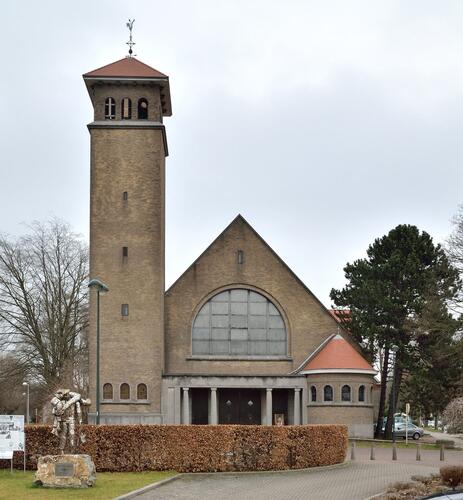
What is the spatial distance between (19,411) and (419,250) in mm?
49699

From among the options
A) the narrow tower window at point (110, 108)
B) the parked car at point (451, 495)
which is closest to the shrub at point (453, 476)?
the parked car at point (451, 495)

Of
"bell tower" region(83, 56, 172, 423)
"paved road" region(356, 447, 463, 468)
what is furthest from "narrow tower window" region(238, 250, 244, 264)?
"paved road" region(356, 447, 463, 468)

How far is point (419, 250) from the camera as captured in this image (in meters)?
55.2

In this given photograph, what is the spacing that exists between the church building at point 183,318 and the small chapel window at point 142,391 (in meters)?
0.05

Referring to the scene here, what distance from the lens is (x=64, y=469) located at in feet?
77.7

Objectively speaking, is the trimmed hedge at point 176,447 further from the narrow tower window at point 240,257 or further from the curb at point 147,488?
the narrow tower window at point 240,257

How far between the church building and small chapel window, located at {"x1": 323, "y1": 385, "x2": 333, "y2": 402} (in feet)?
0.19

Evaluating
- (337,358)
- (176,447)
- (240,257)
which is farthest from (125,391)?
(176,447)

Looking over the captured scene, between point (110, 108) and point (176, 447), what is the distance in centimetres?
2754

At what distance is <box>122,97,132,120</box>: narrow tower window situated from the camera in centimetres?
5112

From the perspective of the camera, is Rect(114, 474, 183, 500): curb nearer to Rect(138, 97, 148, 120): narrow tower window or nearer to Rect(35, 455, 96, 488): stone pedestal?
Rect(35, 455, 96, 488): stone pedestal

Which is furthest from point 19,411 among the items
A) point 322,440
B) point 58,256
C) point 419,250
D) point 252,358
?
→ point 322,440

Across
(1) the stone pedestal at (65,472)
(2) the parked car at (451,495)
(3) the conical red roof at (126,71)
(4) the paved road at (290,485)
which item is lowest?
(4) the paved road at (290,485)

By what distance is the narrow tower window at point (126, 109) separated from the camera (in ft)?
168
